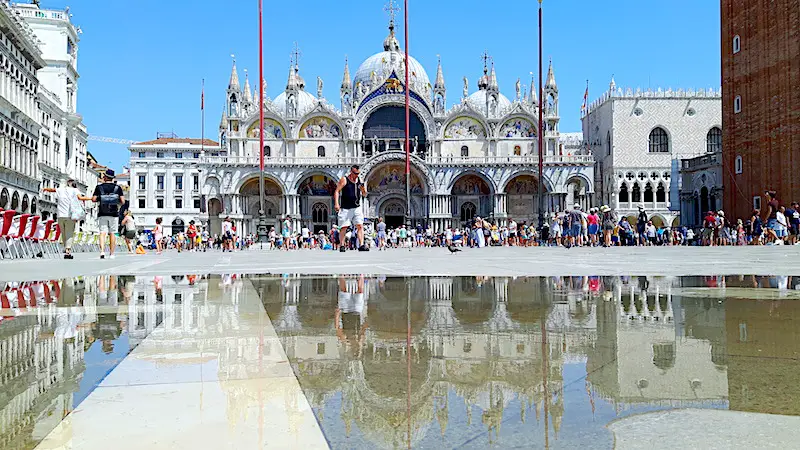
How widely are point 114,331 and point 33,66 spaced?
35431mm

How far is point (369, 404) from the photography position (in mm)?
1765

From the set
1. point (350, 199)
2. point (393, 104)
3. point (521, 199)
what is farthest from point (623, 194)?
point (350, 199)

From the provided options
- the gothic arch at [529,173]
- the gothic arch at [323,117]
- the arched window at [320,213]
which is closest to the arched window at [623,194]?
the gothic arch at [529,173]

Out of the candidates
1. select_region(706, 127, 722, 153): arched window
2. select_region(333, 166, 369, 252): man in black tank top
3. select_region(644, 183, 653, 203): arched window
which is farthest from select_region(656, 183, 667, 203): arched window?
select_region(333, 166, 369, 252): man in black tank top

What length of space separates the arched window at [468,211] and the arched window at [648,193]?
451 inches

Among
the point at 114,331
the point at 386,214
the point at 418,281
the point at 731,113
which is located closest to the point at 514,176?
the point at 386,214

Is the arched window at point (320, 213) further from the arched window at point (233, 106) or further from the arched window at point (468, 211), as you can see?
the arched window at point (468, 211)

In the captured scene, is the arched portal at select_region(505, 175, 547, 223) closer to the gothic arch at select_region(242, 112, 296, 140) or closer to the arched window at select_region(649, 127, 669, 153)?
the arched window at select_region(649, 127, 669, 153)

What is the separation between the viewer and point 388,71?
152 feet

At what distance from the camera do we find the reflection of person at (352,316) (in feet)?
9.26

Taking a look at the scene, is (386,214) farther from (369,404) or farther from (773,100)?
(369,404)

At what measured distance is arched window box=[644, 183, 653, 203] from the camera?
4641 cm

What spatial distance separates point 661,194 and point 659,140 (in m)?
3.67

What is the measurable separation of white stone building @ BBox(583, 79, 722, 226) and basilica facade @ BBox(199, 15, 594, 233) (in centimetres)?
362
